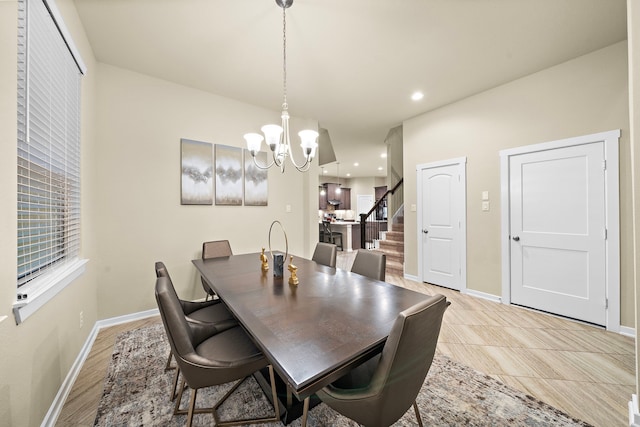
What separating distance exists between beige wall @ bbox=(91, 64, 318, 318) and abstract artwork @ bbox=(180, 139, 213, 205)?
0.28 feet

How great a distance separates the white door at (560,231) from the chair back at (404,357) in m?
2.86

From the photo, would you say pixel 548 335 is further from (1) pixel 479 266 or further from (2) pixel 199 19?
(2) pixel 199 19

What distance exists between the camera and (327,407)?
154cm

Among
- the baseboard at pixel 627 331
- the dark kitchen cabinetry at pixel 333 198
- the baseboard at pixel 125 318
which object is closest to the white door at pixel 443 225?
the baseboard at pixel 627 331

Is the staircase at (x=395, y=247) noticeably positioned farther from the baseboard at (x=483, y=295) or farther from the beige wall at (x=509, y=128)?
the baseboard at (x=483, y=295)

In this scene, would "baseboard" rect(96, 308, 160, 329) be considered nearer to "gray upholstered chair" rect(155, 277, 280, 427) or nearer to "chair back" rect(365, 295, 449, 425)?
"gray upholstered chair" rect(155, 277, 280, 427)

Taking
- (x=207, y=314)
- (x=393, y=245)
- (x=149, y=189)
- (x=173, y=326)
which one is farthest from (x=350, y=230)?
(x=173, y=326)

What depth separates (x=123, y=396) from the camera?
162 cm

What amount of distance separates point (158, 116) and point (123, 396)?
9.35ft

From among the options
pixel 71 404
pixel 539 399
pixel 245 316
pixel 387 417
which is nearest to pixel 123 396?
pixel 71 404

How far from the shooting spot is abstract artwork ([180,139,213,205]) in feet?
10.2

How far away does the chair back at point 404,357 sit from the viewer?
889 millimetres

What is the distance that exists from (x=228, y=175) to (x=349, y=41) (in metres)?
2.26

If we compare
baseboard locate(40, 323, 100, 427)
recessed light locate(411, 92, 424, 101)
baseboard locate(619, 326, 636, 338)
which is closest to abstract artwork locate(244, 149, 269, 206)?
baseboard locate(40, 323, 100, 427)
